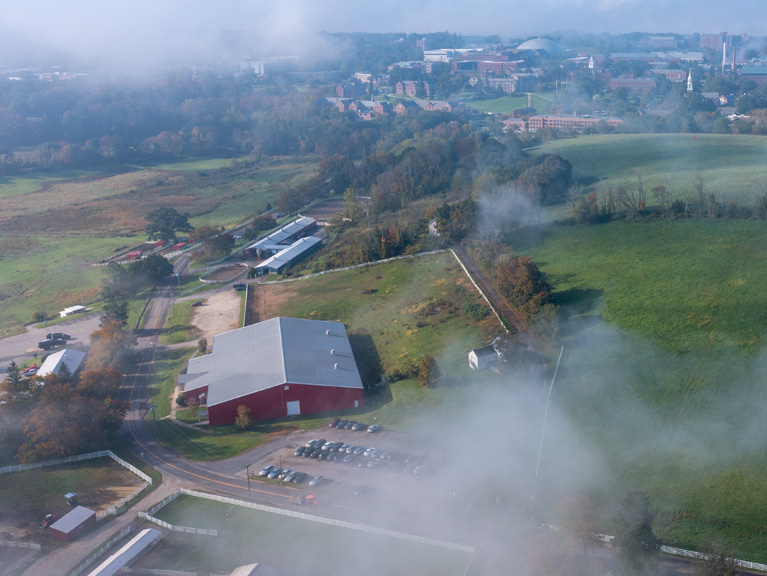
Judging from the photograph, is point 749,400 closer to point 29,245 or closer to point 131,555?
point 131,555

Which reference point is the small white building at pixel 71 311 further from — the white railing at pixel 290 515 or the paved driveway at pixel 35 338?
the white railing at pixel 290 515

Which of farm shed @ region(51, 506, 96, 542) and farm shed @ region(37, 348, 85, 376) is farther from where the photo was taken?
farm shed @ region(37, 348, 85, 376)

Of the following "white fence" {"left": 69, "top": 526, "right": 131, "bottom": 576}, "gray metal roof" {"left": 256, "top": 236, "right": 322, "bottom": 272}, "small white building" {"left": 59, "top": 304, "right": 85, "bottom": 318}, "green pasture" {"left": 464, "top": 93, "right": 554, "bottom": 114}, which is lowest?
"white fence" {"left": 69, "top": 526, "right": 131, "bottom": 576}

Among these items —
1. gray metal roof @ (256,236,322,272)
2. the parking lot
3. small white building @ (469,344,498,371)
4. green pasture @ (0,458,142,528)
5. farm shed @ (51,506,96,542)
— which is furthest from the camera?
gray metal roof @ (256,236,322,272)

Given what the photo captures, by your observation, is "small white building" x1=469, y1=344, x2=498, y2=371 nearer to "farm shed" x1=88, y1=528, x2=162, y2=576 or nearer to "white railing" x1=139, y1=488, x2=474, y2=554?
"white railing" x1=139, y1=488, x2=474, y2=554

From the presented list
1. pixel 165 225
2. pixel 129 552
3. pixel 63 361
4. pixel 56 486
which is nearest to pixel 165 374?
pixel 63 361

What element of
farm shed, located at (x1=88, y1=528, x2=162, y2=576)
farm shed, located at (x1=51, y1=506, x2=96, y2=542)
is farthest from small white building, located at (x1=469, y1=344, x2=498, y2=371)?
farm shed, located at (x1=51, y1=506, x2=96, y2=542)

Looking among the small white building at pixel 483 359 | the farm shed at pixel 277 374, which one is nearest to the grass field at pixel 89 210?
the farm shed at pixel 277 374
